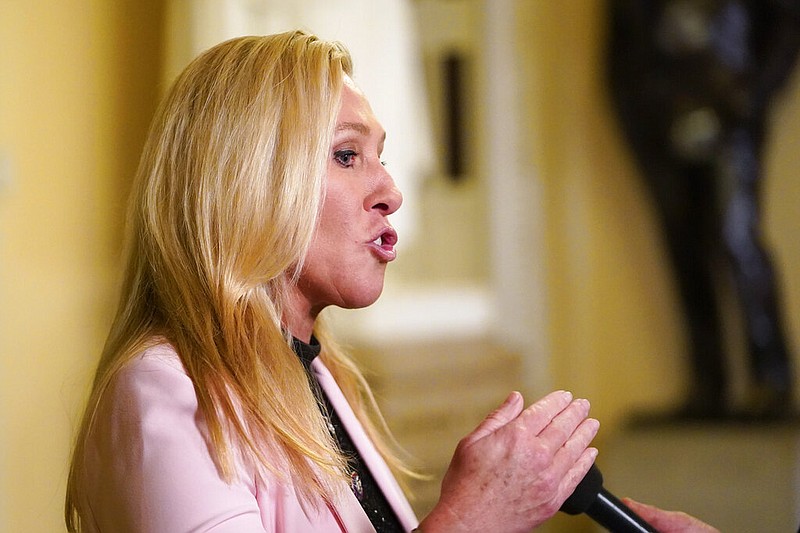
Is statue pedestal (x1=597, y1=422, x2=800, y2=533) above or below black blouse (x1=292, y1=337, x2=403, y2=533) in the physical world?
below

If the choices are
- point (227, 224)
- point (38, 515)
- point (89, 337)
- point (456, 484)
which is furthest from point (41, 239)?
point (456, 484)

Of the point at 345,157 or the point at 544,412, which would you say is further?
the point at 345,157

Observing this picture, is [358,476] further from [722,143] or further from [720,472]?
[722,143]

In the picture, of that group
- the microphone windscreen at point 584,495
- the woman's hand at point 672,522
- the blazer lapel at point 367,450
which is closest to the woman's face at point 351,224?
the blazer lapel at point 367,450

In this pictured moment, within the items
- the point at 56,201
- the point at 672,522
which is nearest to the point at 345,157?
the point at 672,522

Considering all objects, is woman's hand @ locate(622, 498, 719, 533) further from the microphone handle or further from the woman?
the woman

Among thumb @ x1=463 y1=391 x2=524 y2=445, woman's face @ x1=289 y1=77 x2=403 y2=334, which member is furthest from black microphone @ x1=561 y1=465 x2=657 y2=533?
woman's face @ x1=289 y1=77 x2=403 y2=334

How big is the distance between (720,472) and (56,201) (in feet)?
9.47

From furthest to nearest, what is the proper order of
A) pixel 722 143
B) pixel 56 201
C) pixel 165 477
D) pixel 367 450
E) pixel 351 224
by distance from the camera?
pixel 722 143
pixel 56 201
pixel 367 450
pixel 351 224
pixel 165 477

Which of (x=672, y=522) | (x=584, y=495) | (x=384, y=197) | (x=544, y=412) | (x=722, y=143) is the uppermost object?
(x=384, y=197)

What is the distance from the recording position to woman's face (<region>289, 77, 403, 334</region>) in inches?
53.9

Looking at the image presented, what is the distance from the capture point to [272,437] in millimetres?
1216

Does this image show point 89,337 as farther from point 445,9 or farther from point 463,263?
point 445,9

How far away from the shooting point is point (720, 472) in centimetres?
421
